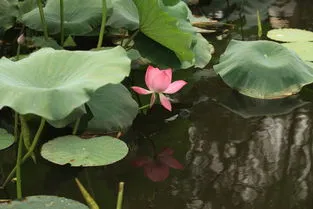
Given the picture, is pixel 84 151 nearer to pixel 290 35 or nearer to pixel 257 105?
pixel 257 105

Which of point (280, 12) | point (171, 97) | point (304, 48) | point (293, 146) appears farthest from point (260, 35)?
point (293, 146)

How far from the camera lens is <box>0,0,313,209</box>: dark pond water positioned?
4.35 feet

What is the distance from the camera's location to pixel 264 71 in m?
1.88

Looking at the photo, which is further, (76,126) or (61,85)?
(76,126)

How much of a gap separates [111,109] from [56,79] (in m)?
0.44

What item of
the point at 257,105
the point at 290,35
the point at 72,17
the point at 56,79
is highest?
the point at 56,79

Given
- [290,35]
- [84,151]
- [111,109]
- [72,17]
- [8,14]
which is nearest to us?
[84,151]

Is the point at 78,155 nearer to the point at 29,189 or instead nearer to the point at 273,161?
the point at 29,189

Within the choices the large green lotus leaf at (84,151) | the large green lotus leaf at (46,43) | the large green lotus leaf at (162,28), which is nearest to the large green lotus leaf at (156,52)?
the large green lotus leaf at (162,28)

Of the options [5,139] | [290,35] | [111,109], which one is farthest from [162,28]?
[290,35]

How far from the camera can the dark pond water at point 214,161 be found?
4.35 feet

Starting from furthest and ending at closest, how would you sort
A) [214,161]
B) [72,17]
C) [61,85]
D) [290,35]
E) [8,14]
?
[290,35] < [8,14] < [72,17] < [214,161] < [61,85]

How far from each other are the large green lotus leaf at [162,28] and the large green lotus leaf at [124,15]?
0.05m

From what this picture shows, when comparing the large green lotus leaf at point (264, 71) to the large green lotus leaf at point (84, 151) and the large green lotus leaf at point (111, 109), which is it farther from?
the large green lotus leaf at point (84, 151)
